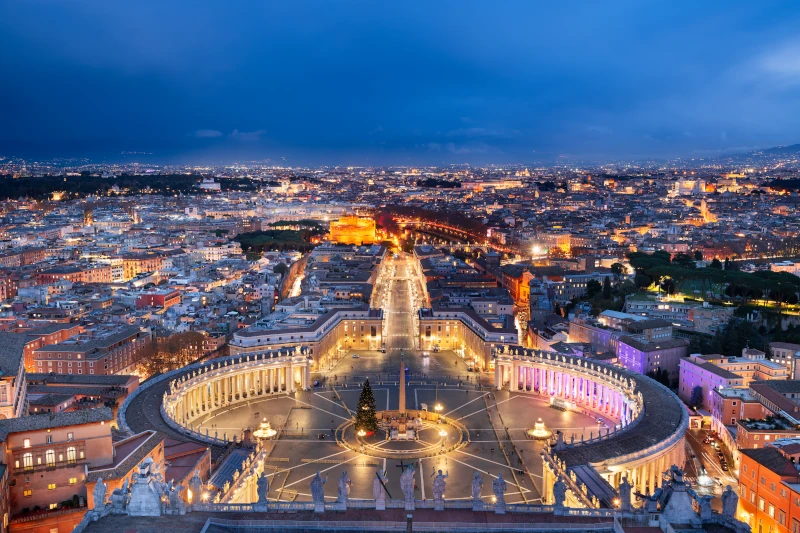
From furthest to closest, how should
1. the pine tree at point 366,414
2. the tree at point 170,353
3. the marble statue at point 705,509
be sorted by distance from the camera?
the tree at point 170,353 → the pine tree at point 366,414 → the marble statue at point 705,509

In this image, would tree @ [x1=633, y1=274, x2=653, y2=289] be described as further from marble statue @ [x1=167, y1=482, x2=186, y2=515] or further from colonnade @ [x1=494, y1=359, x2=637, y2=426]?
marble statue @ [x1=167, y1=482, x2=186, y2=515]

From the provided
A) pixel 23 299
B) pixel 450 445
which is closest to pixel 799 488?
pixel 450 445

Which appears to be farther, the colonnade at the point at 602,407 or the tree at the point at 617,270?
the tree at the point at 617,270

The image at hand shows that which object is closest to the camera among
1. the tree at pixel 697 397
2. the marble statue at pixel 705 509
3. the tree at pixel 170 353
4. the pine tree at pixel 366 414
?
the marble statue at pixel 705 509

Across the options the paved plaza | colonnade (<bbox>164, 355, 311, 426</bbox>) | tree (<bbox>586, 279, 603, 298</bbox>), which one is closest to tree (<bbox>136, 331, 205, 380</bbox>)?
colonnade (<bbox>164, 355, 311, 426</bbox>)

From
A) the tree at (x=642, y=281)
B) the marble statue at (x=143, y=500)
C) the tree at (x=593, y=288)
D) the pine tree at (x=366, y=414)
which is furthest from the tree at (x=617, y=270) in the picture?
the marble statue at (x=143, y=500)

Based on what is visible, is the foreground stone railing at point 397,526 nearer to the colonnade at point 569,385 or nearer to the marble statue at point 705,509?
the marble statue at point 705,509

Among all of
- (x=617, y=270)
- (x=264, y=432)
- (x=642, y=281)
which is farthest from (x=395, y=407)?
(x=617, y=270)
